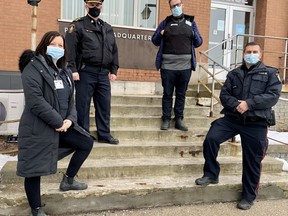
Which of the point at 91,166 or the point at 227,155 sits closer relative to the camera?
the point at 91,166

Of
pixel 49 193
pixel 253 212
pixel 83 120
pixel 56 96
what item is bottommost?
pixel 253 212

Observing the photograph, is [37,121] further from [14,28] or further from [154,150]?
[14,28]

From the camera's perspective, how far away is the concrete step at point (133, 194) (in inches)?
138

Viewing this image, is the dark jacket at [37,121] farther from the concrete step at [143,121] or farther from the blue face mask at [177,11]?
the blue face mask at [177,11]

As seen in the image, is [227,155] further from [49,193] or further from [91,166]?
[49,193]

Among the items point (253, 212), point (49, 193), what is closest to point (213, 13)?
point (253, 212)

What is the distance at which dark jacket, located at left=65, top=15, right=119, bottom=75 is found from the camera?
4285 millimetres

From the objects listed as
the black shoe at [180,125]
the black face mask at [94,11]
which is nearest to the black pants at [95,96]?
the black face mask at [94,11]

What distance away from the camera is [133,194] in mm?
3777

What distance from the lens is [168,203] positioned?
3.92m

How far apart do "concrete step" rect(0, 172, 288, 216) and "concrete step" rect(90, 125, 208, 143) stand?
0.86 meters

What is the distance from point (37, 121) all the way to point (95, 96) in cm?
162

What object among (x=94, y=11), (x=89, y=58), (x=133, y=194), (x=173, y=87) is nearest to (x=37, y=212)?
(x=133, y=194)

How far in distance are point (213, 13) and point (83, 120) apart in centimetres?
630
